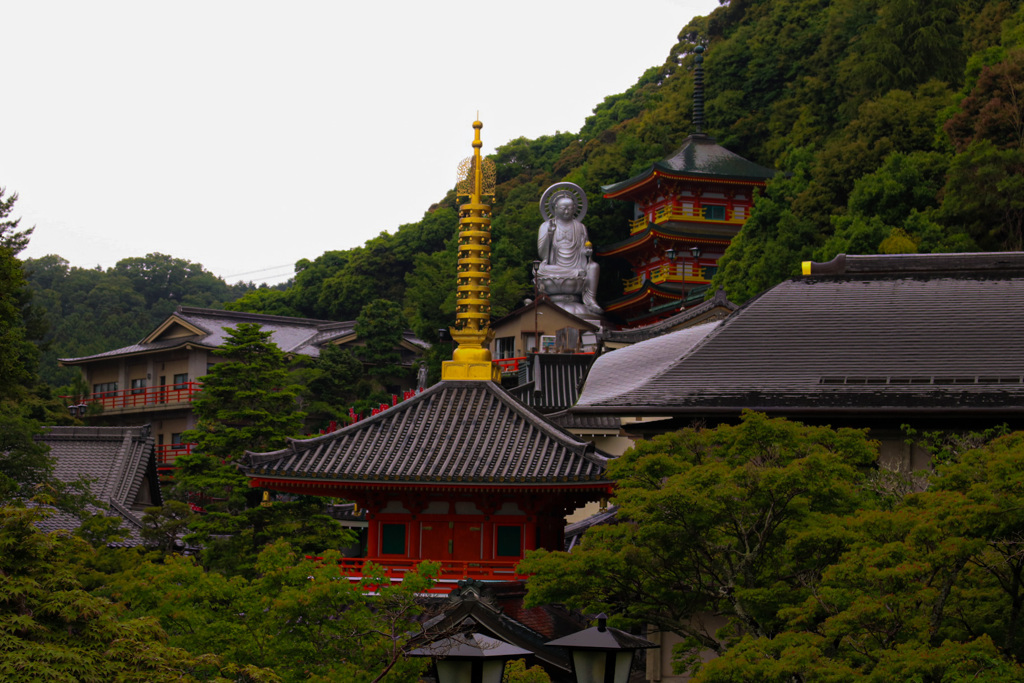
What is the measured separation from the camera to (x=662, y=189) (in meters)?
66.2

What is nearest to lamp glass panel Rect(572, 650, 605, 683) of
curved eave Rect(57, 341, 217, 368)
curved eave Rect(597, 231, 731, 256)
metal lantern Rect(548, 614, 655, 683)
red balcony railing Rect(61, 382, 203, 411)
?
metal lantern Rect(548, 614, 655, 683)

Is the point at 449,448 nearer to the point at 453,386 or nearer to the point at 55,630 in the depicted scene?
the point at 453,386

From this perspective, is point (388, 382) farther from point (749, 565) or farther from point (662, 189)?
point (749, 565)

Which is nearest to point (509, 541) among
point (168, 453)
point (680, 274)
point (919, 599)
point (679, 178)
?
point (919, 599)

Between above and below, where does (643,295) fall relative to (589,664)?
above

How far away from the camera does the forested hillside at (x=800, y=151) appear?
141 ft

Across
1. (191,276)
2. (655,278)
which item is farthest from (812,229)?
(191,276)

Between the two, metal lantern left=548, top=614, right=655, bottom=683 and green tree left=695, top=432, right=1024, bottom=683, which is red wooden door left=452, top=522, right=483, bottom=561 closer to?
green tree left=695, top=432, right=1024, bottom=683

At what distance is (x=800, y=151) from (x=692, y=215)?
355 inches

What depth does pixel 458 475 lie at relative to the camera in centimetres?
2134

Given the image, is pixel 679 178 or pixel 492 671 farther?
pixel 679 178

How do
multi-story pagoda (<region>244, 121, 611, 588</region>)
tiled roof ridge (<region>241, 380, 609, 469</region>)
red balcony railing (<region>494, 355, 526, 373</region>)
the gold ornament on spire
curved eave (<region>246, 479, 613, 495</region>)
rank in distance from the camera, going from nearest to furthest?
curved eave (<region>246, 479, 613, 495</region>) → multi-story pagoda (<region>244, 121, 611, 588</region>) → tiled roof ridge (<region>241, 380, 609, 469</region>) → the gold ornament on spire → red balcony railing (<region>494, 355, 526, 373</region>)

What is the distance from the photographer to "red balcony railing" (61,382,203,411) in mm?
61406

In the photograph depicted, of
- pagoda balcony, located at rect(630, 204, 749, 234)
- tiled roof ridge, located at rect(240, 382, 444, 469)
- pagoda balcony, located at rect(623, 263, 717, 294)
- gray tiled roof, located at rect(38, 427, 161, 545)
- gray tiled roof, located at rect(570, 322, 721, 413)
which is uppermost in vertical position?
pagoda balcony, located at rect(630, 204, 749, 234)
